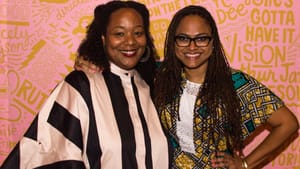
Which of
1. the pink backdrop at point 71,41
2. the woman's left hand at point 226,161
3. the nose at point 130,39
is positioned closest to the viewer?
the nose at point 130,39

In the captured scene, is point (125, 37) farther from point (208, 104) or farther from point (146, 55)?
point (208, 104)

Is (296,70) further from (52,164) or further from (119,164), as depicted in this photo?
(52,164)

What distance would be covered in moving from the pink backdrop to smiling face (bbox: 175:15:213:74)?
76 centimetres

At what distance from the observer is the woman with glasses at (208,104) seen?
1.85 metres

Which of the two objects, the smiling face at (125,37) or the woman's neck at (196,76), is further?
the woman's neck at (196,76)

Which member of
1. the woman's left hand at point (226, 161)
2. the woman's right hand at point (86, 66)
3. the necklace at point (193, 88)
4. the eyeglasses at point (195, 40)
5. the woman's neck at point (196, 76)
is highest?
the eyeglasses at point (195, 40)

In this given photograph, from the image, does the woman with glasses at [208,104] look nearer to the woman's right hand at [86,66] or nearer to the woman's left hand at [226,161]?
the woman's left hand at [226,161]

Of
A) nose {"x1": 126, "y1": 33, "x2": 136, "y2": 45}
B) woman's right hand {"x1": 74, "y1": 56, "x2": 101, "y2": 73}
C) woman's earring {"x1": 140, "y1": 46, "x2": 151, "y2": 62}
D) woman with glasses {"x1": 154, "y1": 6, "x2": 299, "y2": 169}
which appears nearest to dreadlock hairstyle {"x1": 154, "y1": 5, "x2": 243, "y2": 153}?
woman with glasses {"x1": 154, "y1": 6, "x2": 299, "y2": 169}

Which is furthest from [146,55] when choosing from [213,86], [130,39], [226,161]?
[226,161]

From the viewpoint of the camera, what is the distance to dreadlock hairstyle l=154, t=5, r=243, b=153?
1.86m

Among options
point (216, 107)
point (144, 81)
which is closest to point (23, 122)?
point (144, 81)

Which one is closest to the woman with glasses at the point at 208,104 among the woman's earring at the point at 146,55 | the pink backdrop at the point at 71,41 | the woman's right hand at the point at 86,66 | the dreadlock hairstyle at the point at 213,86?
the dreadlock hairstyle at the point at 213,86

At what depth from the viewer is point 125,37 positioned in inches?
70.1

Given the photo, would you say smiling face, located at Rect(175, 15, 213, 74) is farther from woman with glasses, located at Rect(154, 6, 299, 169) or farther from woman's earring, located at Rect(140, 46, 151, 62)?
woman's earring, located at Rect(140, 46, 151, 62)
